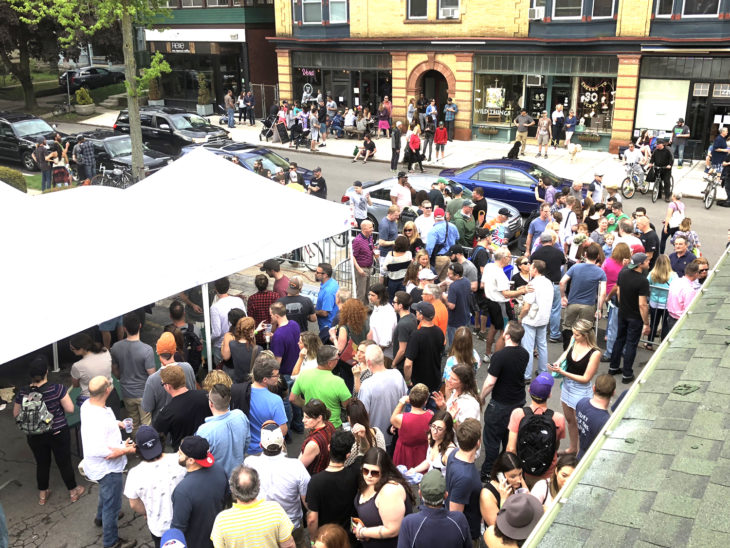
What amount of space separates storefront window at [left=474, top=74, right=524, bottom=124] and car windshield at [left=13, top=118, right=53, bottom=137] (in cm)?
1680

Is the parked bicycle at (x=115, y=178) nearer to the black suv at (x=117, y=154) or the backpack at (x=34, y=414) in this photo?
the black suv at (x=117, y=154)

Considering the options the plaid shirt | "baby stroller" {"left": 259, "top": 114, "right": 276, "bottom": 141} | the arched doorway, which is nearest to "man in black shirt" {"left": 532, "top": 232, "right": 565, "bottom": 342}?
the plaid shirt

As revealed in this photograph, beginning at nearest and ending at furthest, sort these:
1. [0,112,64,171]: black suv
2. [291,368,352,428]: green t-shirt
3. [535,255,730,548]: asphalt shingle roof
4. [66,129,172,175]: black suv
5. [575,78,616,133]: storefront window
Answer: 1. [535,255,730,548]: asphalt shingle roof
2. [291,368,352,428]: green t-shirt
3. [66,129,172,175]: black suv
4. [0,112,64,171]: black suv
5. [575,78,616,133]: storefront window

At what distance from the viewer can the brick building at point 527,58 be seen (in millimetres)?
23688

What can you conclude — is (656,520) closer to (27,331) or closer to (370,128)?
(27,331)

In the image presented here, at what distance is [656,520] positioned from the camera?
2902 mm

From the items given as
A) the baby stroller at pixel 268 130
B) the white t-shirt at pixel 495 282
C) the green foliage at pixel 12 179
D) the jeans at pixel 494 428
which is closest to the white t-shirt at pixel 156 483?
the jeans at pixel 494 428

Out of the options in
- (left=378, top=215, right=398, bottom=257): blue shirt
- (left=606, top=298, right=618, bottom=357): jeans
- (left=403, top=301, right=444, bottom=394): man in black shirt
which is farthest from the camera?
(left=378, top=215, right=398, bottom=257): blue shirt

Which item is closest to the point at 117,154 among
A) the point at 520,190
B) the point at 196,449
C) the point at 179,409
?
the point at 520,190

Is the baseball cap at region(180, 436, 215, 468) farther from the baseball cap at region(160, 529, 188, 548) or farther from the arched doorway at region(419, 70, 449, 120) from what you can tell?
the arched doorway at region(419, 70, 449, 120)

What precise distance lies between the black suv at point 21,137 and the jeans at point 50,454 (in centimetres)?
1939

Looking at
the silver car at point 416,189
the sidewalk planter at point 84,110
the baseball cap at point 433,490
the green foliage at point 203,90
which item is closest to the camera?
the baseball cap at point 433,490

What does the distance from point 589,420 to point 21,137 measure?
917 inches

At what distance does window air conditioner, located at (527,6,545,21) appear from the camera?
84.7 ft
